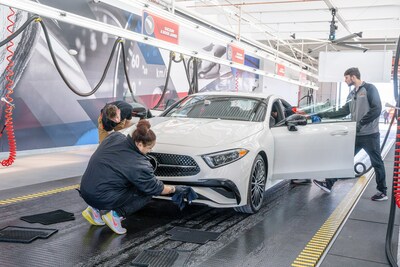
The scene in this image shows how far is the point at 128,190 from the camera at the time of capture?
13.7 ft

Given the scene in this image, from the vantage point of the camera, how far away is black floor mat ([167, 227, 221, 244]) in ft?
13.4

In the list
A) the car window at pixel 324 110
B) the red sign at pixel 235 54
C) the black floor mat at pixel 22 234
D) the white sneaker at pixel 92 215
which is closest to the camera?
the black floor mat at pixel 22 234

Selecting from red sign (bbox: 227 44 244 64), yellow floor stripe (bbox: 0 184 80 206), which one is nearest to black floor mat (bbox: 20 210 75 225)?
yellow floor stripe (bbox: 0 184 80 206)

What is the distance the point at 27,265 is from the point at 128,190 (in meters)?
1.15

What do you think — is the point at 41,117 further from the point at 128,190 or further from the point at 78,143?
the point at 128,190

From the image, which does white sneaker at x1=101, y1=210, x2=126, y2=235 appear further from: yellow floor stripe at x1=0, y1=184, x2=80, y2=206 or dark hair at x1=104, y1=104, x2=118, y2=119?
yellow floor stripe at x1=0, y1=184, x2=80, y2=206

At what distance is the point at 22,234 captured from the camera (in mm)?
4074

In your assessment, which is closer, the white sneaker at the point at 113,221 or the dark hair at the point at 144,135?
the dark hair at the point at 144,135

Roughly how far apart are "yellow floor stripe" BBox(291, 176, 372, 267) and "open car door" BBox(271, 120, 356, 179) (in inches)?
19.1

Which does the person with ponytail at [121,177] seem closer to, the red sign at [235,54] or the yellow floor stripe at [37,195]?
the yellow floor stripe at [37,195]

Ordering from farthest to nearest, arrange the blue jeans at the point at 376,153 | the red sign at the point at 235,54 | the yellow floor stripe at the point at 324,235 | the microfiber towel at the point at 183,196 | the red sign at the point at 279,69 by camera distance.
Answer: the red sign at the point at 279,69, the red sign at the point at 235,54, the blue jeans at the point at 376,153, the microfiber towel at the point at 183,196, the yellow floor stripe at the point at 324,235

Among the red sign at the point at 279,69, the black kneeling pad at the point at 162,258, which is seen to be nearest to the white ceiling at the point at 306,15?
the red sign at the point at 279,69

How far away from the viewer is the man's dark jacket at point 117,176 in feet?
13.1

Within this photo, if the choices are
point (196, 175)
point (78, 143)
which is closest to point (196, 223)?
point (196, 175)
